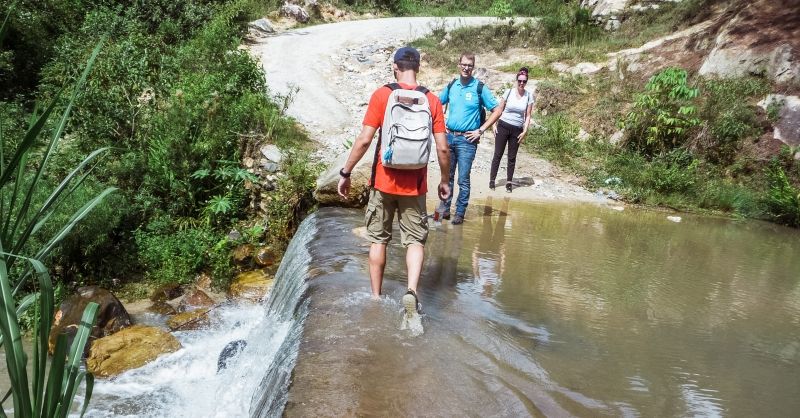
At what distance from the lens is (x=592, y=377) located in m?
3.79

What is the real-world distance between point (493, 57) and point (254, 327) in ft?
Answer: 43.5

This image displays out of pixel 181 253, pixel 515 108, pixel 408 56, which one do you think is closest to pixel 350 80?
pixel 515 108

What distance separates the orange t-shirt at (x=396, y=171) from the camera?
13.4ft

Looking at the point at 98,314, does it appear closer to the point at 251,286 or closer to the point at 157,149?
the point at 251,286

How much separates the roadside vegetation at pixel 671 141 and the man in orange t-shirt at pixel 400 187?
7.02m

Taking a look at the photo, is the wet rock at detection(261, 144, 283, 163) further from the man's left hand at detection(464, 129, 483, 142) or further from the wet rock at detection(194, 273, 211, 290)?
the man's left hand at detection(464, 129, 483, 142)

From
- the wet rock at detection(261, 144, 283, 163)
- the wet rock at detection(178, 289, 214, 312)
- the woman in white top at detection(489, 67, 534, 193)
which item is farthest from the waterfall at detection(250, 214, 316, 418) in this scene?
the woman in white top at detection(489, 67, 534, 193)

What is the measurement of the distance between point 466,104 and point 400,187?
2793mm

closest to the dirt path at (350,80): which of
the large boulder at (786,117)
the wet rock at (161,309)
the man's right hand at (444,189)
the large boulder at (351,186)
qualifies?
the large boulder at (351,186)

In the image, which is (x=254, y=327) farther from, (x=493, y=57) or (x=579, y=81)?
(x=493, y=57)

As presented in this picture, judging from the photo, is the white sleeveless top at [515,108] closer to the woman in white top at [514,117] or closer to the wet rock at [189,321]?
the woman in white top at [514,117]

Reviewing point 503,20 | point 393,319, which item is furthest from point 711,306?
point 503,20

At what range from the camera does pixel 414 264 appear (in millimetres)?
4270

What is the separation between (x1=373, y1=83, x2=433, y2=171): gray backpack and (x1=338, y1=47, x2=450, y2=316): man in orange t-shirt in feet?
0.27
